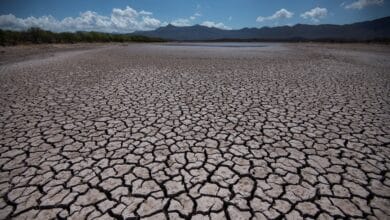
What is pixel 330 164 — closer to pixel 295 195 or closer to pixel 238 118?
pixel 295 195

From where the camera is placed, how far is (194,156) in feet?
8.87

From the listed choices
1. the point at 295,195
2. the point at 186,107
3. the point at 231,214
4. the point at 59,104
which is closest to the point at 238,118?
the point at 186,107

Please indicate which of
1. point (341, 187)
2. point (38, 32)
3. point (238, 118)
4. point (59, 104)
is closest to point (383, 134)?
point (341, 187)

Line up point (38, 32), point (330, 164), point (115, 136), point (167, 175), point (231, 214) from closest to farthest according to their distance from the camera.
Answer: point (231, 214), point (167, 175), point (330, 164), point (115, 136), point (38, 32)

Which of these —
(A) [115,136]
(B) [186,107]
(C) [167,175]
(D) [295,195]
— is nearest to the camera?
(D) [295,195]

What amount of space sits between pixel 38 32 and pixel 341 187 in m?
34.7

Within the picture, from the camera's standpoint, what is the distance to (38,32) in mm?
26656

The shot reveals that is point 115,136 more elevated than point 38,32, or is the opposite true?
point 38,32

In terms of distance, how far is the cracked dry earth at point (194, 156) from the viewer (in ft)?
6.29

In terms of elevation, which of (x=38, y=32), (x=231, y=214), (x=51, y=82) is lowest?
(x=231, y=214)

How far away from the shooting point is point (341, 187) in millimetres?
2137

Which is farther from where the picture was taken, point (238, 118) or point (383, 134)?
point (238, 118)

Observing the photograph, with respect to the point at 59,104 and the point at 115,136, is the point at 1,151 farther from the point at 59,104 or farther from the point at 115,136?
the point at 59,104

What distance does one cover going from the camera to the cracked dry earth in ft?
6.29
